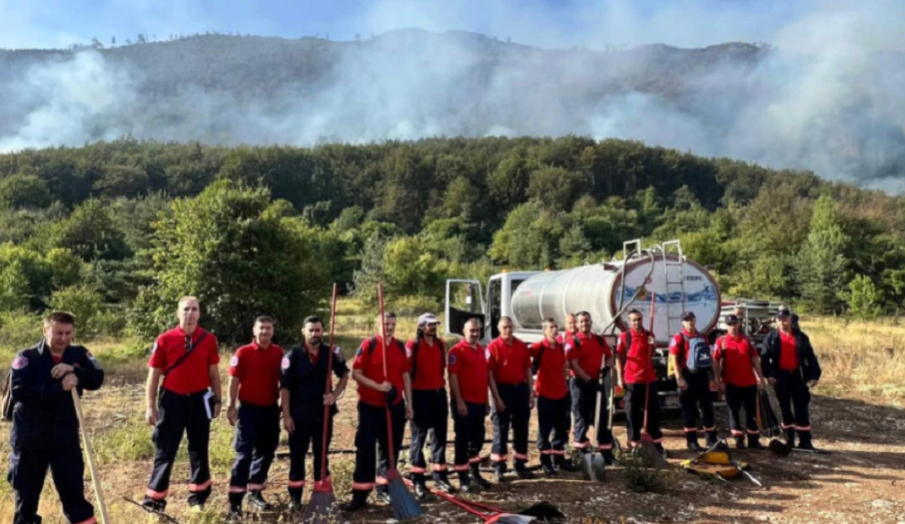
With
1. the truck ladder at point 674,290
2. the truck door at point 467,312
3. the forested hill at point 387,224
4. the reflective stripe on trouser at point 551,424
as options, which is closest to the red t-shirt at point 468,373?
the reflective stripe on trouser at point 551,424

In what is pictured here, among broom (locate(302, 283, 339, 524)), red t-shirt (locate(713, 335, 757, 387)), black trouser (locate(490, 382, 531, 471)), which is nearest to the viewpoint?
broom (locate(302, 283, 339, 524))

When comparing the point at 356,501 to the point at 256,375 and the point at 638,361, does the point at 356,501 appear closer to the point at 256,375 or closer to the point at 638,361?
the point at 256,375

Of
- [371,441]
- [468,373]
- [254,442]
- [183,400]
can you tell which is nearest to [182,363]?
[183,400]

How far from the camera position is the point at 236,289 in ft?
68.1

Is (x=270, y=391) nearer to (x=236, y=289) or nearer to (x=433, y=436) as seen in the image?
(x=433, y=436)

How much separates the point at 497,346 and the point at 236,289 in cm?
1515

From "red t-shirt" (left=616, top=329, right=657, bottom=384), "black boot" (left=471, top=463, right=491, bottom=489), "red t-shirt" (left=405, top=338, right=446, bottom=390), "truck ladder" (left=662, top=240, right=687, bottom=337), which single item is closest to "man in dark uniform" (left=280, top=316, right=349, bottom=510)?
"red t-shirt" (left=405, top=338, right=446, bottom=390)

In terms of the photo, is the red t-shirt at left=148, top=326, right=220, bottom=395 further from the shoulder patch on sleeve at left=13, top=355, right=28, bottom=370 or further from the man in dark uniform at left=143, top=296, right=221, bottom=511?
the shoulder patch on sleeve at left=13, top=355, right=28, bottom=370

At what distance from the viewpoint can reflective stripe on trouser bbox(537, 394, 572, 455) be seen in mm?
7602

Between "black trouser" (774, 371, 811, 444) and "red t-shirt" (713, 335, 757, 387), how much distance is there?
0.45m

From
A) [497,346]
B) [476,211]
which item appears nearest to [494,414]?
[497,346]

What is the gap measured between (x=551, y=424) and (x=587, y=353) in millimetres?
940

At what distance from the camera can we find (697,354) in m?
8.69

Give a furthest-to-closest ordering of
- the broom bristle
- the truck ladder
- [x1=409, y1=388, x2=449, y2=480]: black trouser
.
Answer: the truck ladder → [x1=409, y1=388, x2=449, y2=480]: black trouser → the broom bristle
